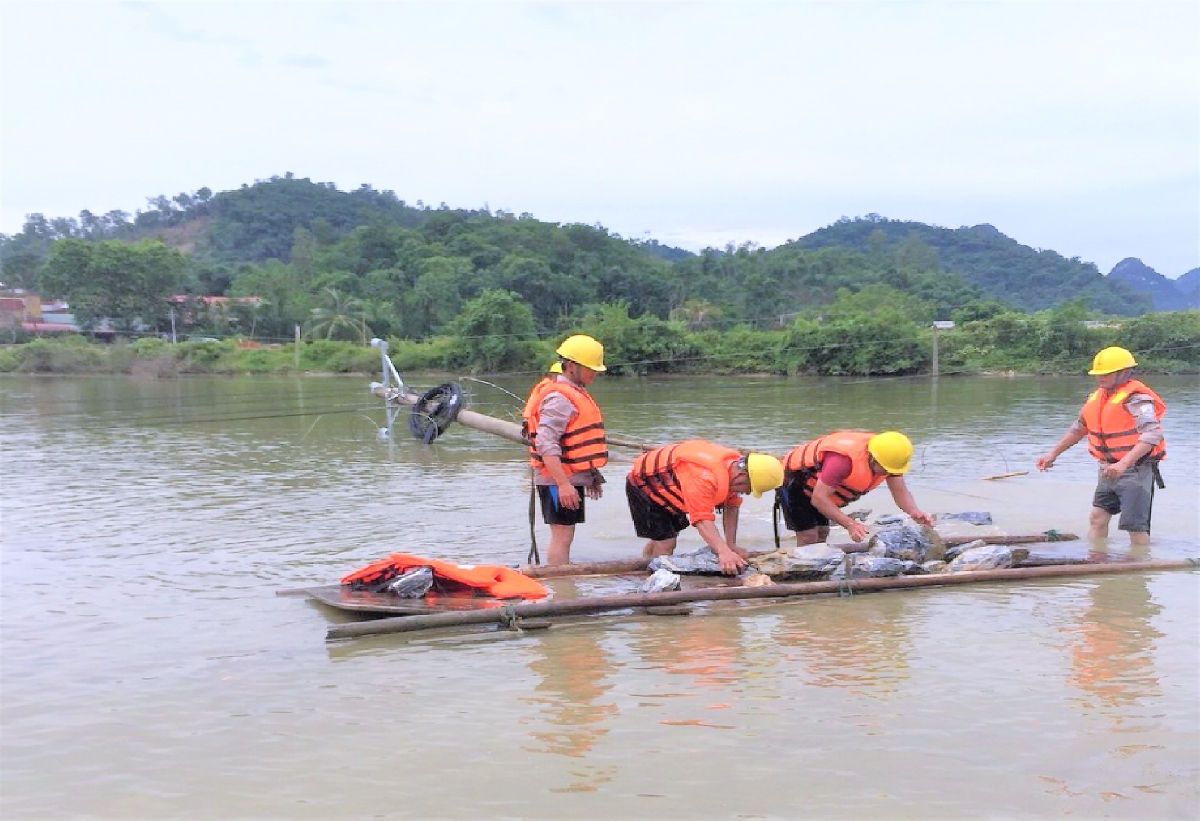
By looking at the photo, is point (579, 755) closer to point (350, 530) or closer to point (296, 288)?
point (350, 530)

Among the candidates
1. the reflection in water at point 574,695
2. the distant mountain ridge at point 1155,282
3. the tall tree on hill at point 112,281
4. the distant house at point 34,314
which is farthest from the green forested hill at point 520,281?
the distant mountain ridge at point 1155,282

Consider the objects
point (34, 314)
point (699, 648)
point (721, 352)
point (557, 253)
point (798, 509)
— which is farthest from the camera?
point (557, 253)

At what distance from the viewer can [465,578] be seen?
22.9 feet

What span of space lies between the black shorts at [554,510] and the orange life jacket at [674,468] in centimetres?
52

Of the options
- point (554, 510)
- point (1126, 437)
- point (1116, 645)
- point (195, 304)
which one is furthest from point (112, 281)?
point (1116, 645)

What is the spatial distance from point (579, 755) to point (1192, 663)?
12.1 ft

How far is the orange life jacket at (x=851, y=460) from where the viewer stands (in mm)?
7680

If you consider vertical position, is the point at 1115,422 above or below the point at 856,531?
above

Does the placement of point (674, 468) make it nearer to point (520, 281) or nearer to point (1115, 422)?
point (1115, 422)

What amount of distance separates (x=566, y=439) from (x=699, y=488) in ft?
3.89

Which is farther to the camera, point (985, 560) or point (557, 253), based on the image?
point (557, 253)

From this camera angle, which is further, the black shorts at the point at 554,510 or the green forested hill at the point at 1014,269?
the green forested hill at the point at 1014,269

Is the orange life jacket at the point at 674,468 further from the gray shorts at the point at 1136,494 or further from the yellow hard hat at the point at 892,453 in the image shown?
the gray shorts at the point at 1136,494

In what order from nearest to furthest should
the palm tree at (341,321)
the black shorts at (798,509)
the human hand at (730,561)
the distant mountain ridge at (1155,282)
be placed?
the human hand at (730,561)
the black shorts at (798,509)
the palm tree at (341,321)
the distant mountain ridge at (1155,282)
